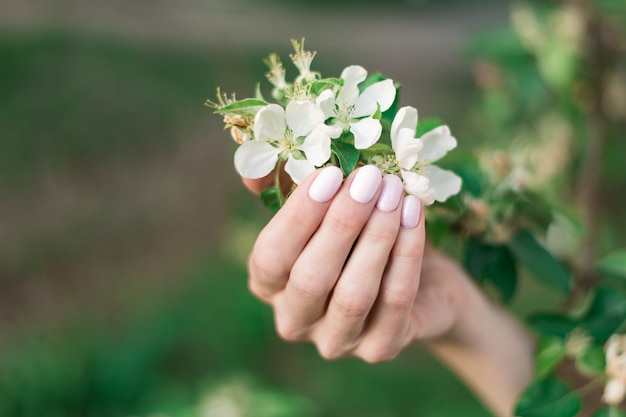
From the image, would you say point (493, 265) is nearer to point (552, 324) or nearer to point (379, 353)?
point (552, 324)

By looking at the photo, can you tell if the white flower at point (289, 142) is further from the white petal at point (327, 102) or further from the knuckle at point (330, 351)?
the knuckle at point (330, 351)

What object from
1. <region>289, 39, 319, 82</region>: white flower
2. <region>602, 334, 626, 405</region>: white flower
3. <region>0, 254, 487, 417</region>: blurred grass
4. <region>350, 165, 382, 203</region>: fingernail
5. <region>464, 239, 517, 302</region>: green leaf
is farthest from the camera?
<region>0, 254, 487, 417</region>: blurred grass

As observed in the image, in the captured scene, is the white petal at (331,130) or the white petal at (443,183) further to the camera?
the white petal at (443,183)

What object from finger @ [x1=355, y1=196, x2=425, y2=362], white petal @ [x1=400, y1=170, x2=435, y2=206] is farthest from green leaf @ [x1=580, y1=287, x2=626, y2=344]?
white petal @ [x1=400, y1=170, x2=435, y2=206]

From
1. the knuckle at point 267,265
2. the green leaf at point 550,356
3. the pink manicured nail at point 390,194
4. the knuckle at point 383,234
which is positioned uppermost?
the knuckle at point 267,265

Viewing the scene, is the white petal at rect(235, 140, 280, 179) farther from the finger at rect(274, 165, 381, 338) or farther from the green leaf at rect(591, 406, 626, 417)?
the green leaf at rect(591, 406, 626, 417)

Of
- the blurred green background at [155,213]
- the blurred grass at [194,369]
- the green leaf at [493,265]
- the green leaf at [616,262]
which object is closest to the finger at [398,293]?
the green leaf at [493,265]

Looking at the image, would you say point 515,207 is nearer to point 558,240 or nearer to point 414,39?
point 558,240
